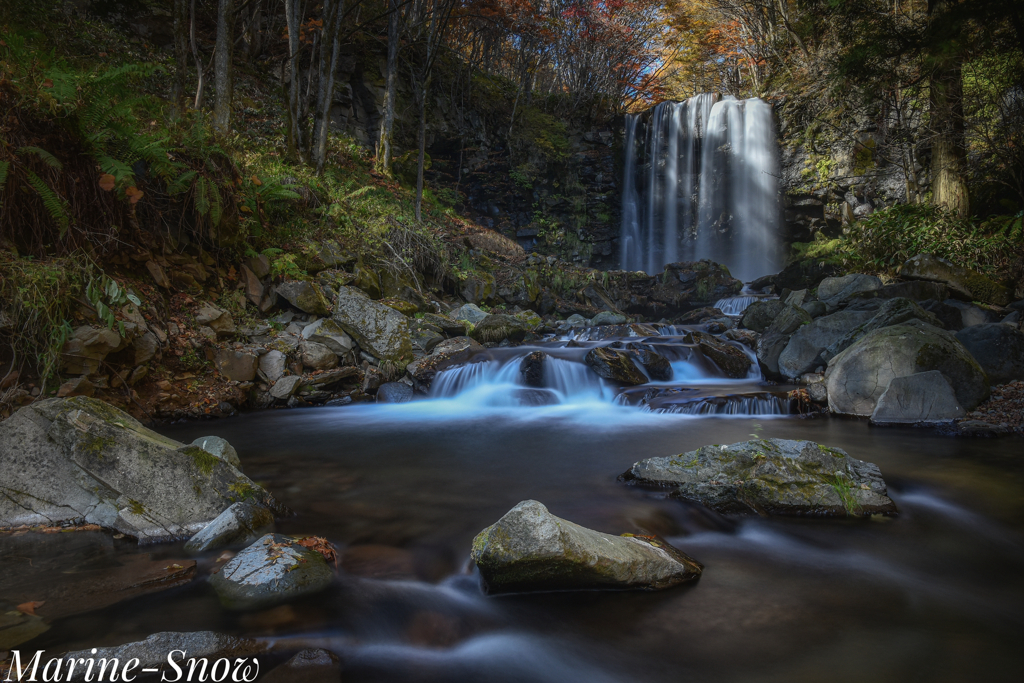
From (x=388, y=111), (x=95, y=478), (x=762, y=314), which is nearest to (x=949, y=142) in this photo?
(x=762, y=314)

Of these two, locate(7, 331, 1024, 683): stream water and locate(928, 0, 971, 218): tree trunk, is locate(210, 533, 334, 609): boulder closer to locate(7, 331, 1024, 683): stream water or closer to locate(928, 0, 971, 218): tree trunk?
locate(7, 331, 1024, 683): stream water

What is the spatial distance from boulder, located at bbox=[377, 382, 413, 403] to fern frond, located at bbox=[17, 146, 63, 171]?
461cm

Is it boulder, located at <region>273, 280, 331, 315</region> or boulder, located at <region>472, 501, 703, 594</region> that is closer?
boulder, located at <region>472, 501, 703, 594</region>

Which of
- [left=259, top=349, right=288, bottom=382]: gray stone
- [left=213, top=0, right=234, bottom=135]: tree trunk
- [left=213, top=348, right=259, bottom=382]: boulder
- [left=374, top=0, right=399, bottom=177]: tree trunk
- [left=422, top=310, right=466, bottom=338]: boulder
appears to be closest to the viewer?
[left=213, top=348, right=259, bottom=382]: boulder

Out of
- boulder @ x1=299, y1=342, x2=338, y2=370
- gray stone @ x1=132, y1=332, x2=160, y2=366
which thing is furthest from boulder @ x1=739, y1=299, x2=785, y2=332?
gray stone @ x1=132, y1=332, x2=160, y2=366

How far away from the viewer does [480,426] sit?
6.77 meters

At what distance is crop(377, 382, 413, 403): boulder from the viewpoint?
7.89m

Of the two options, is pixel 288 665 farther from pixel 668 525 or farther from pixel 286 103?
pixel 286 103

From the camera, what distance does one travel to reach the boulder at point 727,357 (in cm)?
888

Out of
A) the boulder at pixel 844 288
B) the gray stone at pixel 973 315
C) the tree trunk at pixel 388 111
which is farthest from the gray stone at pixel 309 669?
the tree trunk at pixel 388 111

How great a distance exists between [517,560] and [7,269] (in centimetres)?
551

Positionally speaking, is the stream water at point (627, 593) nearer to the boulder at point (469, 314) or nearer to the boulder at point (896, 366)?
the boulder at point (896, 366)

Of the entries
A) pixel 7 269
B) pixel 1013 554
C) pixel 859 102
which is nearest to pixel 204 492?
pixel 7 269

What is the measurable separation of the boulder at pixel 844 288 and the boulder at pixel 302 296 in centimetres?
921
